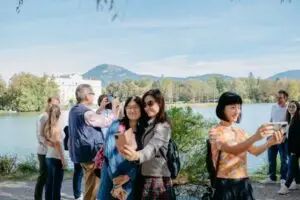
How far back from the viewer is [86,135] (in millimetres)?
4887

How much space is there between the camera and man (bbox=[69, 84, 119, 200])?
4.88 meters

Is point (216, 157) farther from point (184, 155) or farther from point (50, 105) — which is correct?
point (184, 155)

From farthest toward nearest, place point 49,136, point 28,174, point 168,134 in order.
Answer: point 28,174 < point 49,136 < point 168,134

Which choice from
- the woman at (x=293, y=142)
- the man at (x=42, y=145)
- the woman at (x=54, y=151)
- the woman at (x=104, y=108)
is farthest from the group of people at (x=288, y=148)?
the man at (x=42, y=145)

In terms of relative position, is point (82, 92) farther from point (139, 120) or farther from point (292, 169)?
point (292, 169)

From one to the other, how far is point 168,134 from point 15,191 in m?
4.92

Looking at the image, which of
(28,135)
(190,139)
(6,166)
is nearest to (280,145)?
(190,139)

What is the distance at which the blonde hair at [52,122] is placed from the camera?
5.31m

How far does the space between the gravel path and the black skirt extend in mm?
3598

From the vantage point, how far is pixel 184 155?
633 cm

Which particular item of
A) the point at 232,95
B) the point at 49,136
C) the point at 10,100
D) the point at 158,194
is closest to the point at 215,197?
the point at 158,194

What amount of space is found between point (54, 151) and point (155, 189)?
7.64 feet

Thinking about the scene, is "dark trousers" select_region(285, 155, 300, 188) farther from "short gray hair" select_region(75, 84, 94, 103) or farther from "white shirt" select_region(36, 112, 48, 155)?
"white shirt" select_region(36, 112, 48, 155)

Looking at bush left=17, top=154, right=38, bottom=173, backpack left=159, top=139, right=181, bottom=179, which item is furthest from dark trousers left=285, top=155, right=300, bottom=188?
bush left=17, top=154, right=38, bottom=173
